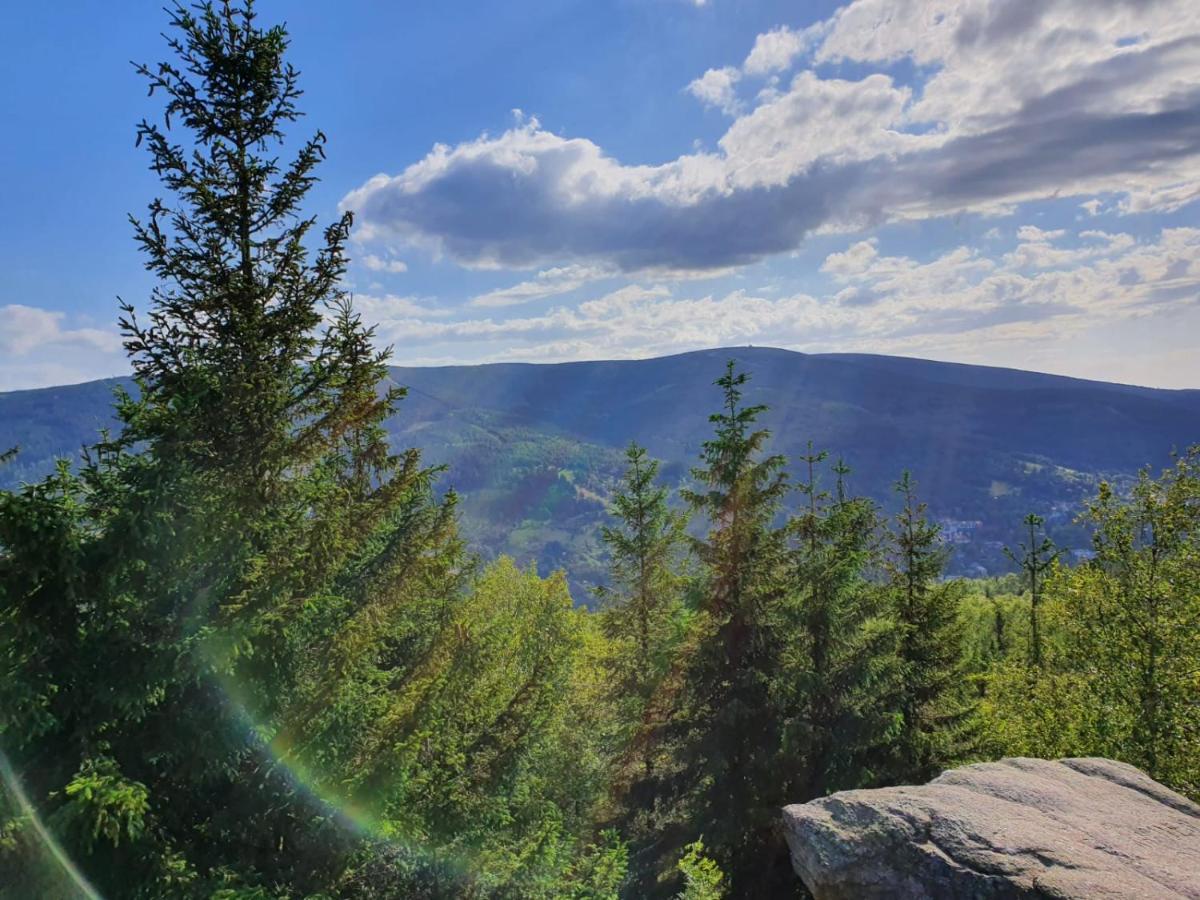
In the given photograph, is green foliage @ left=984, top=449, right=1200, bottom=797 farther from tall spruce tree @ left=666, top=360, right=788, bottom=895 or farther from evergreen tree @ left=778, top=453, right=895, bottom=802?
tall spruce tree @ left=666, top=360, right=788, bottom=895

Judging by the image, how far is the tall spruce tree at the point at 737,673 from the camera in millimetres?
15859

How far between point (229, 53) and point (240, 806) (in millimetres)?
10360

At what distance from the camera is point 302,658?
9016mm

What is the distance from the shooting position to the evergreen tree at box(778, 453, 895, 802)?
15979 mm

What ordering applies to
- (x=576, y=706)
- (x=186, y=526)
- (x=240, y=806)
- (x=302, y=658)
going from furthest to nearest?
(x=576, y=706)
(x=302, y=658)
(x=240, y=806)
(x=186, y=526)

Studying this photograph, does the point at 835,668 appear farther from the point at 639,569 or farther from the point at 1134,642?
the point at 639,569

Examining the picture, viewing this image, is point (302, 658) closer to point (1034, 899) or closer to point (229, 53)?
point (229, 53)

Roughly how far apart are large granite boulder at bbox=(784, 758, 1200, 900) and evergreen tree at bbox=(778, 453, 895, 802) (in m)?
4.09

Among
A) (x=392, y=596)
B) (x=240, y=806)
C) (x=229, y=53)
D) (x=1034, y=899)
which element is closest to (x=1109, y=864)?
(x=1034, y=899)

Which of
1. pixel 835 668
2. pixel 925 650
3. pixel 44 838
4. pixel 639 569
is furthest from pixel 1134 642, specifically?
pixel 44 838

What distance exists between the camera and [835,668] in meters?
16.6

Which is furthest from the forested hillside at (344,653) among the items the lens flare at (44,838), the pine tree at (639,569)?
the pine tree at (639,569)

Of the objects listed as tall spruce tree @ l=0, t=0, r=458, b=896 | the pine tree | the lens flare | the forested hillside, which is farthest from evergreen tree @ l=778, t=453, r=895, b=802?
the lens flare

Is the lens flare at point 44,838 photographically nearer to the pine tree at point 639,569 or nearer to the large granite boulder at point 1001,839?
the large granite boulder at point 1001,839
